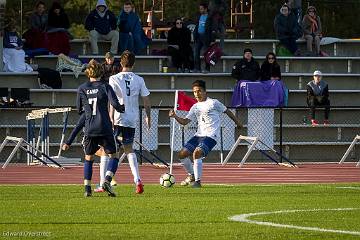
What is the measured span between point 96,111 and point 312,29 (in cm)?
2113

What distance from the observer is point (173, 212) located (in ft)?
49.8

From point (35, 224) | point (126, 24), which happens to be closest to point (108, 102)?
point (35, 224)

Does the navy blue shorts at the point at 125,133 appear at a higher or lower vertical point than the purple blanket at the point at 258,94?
higher

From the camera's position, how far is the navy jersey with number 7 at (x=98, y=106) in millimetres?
18141

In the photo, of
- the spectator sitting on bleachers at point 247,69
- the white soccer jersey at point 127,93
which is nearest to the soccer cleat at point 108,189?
the white soccer jersey at point 127,93

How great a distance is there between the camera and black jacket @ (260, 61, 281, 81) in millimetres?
35188

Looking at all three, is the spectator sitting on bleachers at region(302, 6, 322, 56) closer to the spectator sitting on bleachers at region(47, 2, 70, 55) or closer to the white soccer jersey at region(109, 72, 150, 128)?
the spectator sitting on bleachers at region(47, 2, 70, 55)

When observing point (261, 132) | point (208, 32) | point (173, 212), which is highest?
point (208, 32)

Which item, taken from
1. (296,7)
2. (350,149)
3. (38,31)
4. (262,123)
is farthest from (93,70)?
(296,7)

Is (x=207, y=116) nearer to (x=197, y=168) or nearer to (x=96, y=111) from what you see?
(x=197, y=168)

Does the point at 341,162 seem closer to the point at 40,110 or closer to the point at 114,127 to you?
the point at 40,110

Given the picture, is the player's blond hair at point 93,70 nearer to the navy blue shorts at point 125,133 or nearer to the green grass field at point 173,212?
the navy blue shorts at point 125,133

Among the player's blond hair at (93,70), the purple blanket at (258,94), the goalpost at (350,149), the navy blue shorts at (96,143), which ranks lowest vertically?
the goalpost at (350,149)

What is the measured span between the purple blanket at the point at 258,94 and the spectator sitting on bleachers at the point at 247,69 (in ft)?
1.02
